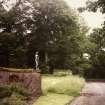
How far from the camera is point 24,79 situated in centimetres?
2073

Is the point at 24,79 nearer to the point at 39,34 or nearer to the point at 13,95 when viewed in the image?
the point at 13,95

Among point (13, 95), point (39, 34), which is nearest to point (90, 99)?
point (13, 95)

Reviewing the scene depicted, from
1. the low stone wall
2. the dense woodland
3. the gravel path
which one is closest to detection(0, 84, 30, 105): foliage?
the low stone wall

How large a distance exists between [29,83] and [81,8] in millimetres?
7554

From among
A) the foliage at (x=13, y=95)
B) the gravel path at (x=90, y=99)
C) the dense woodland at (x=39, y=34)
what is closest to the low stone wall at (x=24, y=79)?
the foliage at (x=13, y=95)

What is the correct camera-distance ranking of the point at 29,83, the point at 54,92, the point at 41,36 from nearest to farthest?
the point at 29,83
the point at 54,92
the point at 41,36

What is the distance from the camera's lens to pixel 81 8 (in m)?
25.0

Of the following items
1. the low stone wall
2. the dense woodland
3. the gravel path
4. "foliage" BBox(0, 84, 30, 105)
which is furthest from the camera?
the dense woodland

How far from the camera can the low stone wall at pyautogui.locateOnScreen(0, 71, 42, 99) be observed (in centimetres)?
2020

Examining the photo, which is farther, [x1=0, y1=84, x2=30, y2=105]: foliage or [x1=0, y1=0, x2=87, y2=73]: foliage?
[x1=0, y1=0, x2=87, y2=73]: foliage

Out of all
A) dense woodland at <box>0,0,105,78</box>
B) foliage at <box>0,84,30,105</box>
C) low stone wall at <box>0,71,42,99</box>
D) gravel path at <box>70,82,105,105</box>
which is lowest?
gravel path at <box>70,82,105,105</box>

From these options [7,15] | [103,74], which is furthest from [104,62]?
[7,15]

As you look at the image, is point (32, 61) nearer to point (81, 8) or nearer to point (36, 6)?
point (36, 6)

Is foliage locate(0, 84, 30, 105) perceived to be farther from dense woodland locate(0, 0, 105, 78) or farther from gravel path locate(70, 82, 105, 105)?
dense woodland locate(0, 0, 105, 78)
